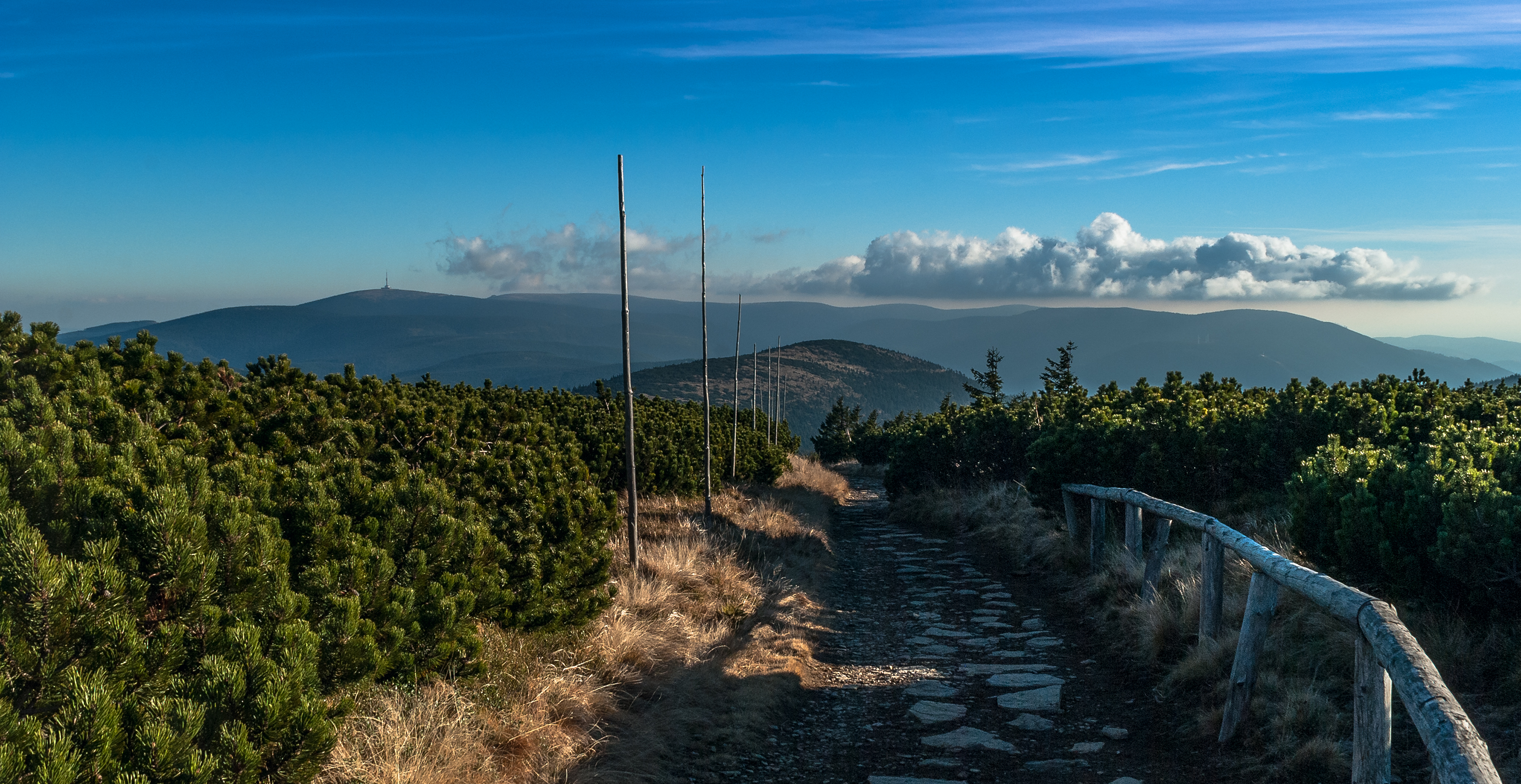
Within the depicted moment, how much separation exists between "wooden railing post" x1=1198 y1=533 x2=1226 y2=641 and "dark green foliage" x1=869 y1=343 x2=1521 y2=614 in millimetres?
652

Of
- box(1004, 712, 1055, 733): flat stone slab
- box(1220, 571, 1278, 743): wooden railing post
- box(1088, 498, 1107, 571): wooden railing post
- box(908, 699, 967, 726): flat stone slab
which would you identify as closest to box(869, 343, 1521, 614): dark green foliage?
box(1220, 571, 1278, 743): wooden railing post

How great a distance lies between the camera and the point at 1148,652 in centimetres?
614

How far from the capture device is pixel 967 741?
202 inches

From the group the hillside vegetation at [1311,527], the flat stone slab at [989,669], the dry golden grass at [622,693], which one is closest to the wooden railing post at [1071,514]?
the hillside vegetation at [1311,527]

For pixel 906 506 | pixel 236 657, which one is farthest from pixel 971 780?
pixel 906 506

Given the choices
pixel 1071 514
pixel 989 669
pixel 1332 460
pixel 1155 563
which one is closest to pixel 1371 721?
A: pixel 1332 460

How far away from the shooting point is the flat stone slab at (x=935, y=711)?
5.53m

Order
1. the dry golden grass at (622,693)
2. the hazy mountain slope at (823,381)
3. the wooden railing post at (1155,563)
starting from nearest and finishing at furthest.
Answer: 1. the dry golden grass at (622,693)
2. the wooden railing post at (1155,563)
3. the hazy mountain slope at (823,381)

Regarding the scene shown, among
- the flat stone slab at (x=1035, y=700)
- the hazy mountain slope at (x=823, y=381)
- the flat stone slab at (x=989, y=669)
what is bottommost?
the hazy mountain slope at (x=823, y=381)

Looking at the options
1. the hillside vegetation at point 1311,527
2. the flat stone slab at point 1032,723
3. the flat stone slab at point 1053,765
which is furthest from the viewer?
the flat stone slab at point 1032,723

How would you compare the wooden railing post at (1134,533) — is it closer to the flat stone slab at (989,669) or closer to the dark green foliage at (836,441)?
the flat stone slab at (989,669)

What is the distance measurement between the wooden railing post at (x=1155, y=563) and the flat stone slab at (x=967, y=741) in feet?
7.88

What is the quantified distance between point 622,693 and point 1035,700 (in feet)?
8.92

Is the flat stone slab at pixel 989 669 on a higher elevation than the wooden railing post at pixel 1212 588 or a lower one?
lower
